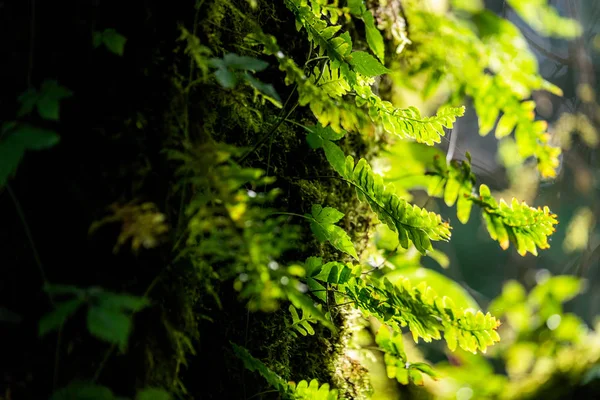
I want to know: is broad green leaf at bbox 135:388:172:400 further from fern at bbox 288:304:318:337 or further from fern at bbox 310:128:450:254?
fern at bbox 310:128:450:254

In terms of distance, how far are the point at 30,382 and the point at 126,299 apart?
0.23 m

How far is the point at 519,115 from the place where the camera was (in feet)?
3.53

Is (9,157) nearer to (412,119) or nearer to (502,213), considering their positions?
(412,119)

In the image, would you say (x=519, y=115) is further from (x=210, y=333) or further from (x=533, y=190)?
(x=533, y=190)

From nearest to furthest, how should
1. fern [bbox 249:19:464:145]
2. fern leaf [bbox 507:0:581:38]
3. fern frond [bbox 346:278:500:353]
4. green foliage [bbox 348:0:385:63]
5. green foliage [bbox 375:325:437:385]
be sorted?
fern [bbox 249:19:464:145] < green foliage [bbox 348:0:385:63] < fern frond [bbox 346:278:500:353] < fern leaf [bbox 507:0:581:38] < green foliage [bbox 375:325:437:385]

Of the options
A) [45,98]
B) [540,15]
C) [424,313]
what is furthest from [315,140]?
[540,15]

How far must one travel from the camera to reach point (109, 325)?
→ 63cm

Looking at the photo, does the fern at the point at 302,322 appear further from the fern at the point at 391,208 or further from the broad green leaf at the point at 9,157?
the broad green leaf at the point at 9,157

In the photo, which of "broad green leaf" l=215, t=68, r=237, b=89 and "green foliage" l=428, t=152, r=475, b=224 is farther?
"green foliage" l=428, t=152, r=475, b=224

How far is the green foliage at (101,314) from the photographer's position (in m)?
0.63

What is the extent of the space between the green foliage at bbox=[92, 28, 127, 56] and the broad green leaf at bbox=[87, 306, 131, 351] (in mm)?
392

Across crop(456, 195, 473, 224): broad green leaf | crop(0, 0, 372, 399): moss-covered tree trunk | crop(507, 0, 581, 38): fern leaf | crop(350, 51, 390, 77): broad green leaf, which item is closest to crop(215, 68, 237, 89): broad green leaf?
crop(0, 0, 372, 399): moss-covered tree trunk

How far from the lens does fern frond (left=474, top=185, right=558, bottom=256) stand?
1.18 meters

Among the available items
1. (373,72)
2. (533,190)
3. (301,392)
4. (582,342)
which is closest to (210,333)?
(301,392)
